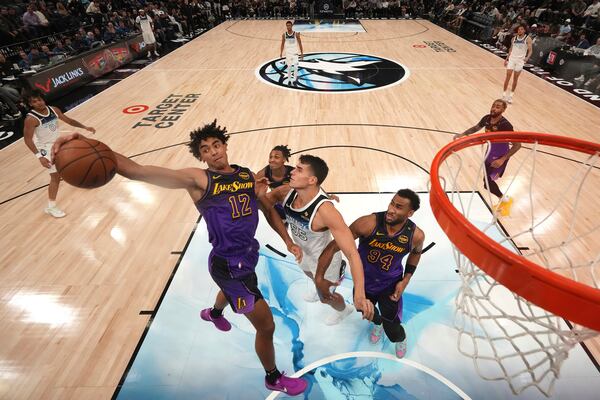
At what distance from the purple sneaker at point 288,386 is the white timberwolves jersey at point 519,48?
28.7 ft

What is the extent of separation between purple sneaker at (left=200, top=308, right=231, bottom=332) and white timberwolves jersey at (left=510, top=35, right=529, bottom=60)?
8736 mm

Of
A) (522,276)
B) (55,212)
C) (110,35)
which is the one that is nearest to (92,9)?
(110,35)

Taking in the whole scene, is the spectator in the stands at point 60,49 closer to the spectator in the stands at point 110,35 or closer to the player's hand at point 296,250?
the spectator in the stands at point 110,35

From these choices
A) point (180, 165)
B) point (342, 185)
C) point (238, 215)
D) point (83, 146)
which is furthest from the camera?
point (180, 165)

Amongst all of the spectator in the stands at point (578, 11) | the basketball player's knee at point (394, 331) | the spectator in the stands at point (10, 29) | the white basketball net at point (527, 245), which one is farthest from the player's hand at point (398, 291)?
the spectator in the stands at point (578, 11)

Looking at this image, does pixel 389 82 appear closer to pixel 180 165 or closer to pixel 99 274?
pixel 180 165

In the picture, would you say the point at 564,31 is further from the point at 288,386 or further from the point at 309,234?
the point at 288,386

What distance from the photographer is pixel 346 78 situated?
10023mm

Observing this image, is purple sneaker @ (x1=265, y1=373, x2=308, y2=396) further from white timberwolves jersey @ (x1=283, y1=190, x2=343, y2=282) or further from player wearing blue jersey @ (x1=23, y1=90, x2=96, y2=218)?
player wearing blue jersey @ (x1=23, y1=90, x2=96, y2=218)

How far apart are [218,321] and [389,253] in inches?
65.5

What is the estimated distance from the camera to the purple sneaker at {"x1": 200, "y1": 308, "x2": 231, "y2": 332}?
10.2 ft

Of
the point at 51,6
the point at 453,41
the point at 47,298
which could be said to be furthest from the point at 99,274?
the point at 51,6

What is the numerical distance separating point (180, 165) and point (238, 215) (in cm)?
395

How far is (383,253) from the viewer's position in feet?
8.63
